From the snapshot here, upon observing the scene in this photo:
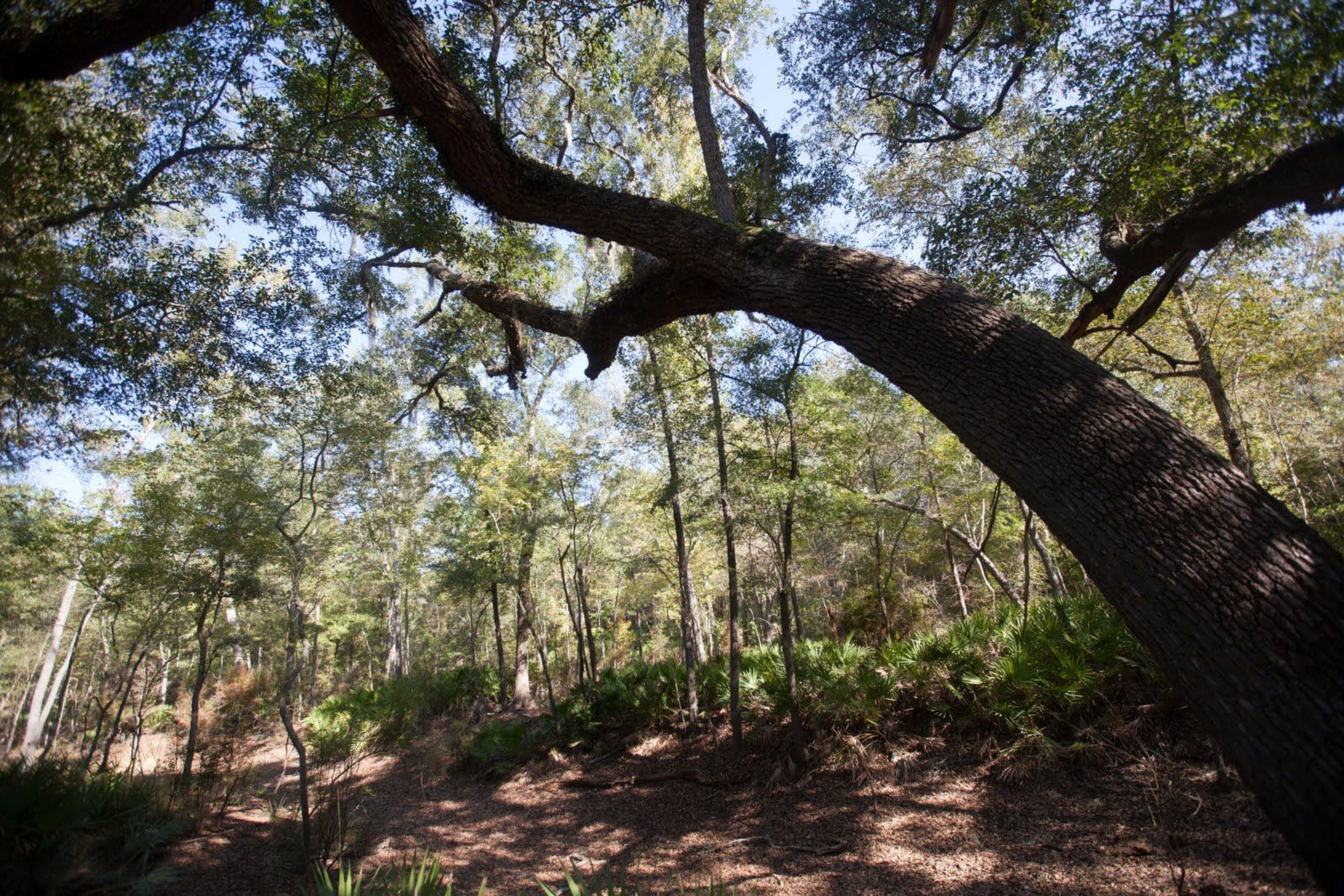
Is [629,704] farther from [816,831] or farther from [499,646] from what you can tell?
[499,646]

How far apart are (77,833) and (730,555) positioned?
7111 mm

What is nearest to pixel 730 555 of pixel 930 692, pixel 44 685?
pixel 930 692

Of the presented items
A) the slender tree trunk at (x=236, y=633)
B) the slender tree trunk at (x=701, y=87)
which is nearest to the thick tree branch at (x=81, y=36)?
the slender tree trunk at (x=701, y=87)

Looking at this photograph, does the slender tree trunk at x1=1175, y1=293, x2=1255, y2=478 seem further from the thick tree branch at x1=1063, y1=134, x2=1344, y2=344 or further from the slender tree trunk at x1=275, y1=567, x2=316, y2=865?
the slender tree trunk at x1=275, y1=567, x2=316, y2=865

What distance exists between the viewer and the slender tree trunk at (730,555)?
8.23 metres

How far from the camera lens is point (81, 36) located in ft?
10.6

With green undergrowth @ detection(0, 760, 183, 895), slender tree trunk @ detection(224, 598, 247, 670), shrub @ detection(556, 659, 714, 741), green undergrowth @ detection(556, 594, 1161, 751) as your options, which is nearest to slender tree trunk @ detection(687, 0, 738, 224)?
green undergrowth @ detection(556, 594, 1161, 751)

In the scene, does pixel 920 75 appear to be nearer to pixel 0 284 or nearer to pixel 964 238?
pixel 964 238

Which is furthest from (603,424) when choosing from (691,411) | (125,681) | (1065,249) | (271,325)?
(125,681)

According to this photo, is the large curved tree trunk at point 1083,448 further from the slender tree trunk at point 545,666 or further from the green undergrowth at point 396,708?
the green undergrowth at point 396,708

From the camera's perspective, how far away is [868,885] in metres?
4.84

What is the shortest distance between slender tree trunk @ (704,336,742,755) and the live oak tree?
3946 millimetres

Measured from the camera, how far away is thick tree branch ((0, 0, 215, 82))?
3.20m

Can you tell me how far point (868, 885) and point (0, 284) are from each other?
8079 mm
